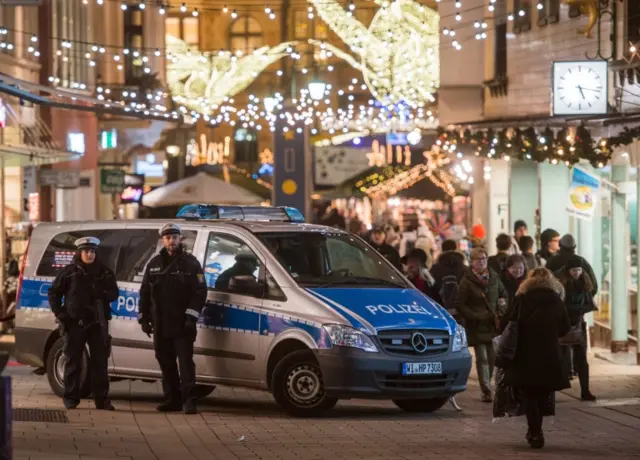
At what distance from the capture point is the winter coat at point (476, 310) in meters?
17.3

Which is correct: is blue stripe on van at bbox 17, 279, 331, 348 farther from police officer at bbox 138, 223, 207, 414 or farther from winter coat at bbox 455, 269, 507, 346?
winter coat at bbox 455, 269, 507, 346

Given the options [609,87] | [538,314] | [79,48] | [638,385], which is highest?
[79,48]

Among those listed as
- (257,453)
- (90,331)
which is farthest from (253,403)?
(257,453)

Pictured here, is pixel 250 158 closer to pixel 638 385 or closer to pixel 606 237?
pixel 606 237

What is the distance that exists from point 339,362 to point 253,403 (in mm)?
2374

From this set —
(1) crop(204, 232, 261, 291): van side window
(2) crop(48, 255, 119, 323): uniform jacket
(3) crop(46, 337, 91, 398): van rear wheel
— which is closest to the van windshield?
(1) crop(204, 232, 261, 291): van side window

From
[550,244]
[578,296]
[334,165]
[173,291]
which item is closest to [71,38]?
[334,165]

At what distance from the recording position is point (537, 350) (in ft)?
43.7

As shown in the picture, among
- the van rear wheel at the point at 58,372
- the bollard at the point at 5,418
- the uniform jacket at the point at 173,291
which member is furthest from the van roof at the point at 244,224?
the bollard at the point at 5,418

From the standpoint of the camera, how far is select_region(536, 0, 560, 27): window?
92.2ft

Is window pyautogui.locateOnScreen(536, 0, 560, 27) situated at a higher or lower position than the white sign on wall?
higher

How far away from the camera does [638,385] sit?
62.5ft

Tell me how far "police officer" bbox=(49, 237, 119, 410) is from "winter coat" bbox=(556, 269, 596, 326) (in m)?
5.11

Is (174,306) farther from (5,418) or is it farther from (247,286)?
(5,418)
